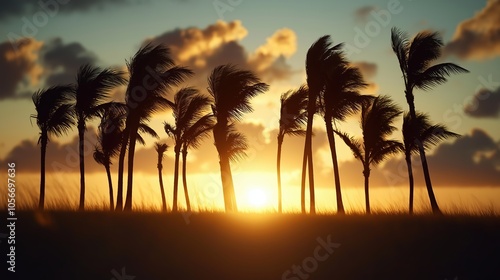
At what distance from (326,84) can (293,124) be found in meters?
4.84

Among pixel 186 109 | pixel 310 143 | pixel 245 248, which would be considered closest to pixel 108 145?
pixel 186 109

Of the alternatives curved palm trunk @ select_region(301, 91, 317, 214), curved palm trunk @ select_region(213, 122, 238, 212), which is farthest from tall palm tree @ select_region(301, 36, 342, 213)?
curved palm trunk @ select_region(213, 122, 238, 212)

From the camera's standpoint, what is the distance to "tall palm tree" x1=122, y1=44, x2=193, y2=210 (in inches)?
987

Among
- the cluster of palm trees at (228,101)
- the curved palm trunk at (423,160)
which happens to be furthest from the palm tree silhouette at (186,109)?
the curved palm trunk at (423,160)

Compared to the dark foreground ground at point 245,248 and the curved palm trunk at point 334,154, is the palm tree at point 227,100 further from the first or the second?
the dark foreground ground at point 245,248

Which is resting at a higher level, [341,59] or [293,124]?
[341,59]

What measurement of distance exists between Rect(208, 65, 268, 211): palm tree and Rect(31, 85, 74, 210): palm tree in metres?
7.47

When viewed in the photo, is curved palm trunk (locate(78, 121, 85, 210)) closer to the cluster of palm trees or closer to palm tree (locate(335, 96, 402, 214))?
the cluster of palm trees

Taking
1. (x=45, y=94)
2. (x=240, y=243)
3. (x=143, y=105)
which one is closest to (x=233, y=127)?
(x=143, y=105)

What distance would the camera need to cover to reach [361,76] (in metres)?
27.5

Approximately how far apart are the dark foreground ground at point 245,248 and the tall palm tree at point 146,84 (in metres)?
11.0

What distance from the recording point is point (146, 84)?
2525 cm

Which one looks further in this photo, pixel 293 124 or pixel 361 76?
pixel 293 124

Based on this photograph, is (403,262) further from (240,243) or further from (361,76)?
(361,76)
